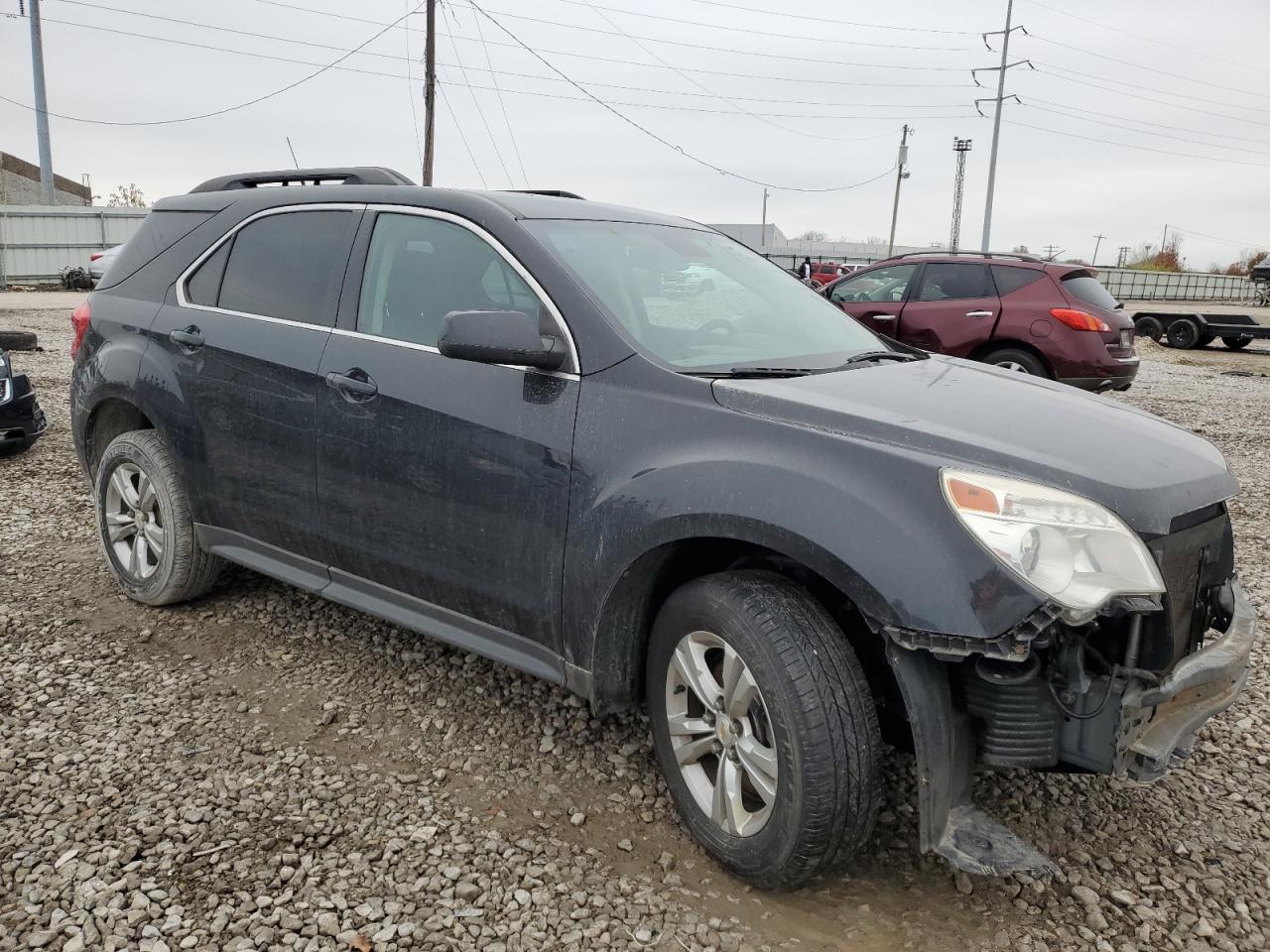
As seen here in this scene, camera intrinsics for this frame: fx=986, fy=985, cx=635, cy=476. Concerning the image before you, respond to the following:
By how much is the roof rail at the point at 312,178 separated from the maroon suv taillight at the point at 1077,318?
23.4 feet

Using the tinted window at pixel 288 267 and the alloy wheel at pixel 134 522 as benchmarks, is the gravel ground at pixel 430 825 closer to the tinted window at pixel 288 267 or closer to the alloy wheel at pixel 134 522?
the alloy wheel at pixel 134 522

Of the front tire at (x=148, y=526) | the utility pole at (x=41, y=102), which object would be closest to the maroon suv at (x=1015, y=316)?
the front tire at (x=148, y=526)

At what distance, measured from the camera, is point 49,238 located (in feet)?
93.5

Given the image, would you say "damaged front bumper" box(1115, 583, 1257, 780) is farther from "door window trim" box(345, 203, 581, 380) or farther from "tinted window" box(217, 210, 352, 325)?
"tinted window" box(217, 210, 352, 325)

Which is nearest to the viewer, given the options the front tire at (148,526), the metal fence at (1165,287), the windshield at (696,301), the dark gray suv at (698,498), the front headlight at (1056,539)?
the front headlight at (1056,539)

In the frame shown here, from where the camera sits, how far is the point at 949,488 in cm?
221

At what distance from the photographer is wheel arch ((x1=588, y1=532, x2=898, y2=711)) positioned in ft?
7.97

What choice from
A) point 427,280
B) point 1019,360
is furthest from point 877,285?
point 427,280

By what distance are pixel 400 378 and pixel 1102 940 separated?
2.51 m

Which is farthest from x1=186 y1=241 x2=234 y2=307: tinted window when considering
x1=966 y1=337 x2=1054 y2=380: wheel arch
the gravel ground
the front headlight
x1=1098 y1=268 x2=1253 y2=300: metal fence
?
x1=1098 y1=268 x2=1253 y2=300: metal fence

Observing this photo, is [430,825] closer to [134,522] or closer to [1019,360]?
[134,522]

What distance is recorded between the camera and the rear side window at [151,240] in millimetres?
4168

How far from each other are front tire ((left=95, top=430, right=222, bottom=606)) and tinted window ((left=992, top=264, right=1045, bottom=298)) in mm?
7713

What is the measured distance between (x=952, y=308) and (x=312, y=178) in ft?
22.9
